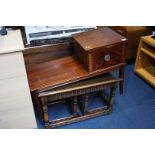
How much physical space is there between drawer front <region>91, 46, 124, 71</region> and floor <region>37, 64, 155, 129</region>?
18.2 inches

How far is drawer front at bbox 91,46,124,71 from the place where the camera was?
144 cm

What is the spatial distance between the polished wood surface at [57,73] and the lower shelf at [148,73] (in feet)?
2.10

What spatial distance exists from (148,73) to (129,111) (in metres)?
0.63

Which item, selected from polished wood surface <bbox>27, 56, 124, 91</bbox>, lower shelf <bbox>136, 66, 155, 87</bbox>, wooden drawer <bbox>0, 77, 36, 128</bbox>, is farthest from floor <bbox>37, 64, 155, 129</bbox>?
polished wood surface <bbox>27, 56, 124, 91</bbox>

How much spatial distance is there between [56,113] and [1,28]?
0.84 metres

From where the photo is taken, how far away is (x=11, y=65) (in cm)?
122

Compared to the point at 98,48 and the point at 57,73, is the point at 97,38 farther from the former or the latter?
the point at 57,73

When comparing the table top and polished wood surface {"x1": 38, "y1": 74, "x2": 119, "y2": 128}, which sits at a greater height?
the table top

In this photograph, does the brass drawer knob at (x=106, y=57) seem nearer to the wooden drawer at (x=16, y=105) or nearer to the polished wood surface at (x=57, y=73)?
the polished wood surface at (x=57, y=73)

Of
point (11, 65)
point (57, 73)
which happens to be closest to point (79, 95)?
point (57, 73)

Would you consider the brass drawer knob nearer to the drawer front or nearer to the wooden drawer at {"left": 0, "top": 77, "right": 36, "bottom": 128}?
the drawer front

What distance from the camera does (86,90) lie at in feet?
4.99
